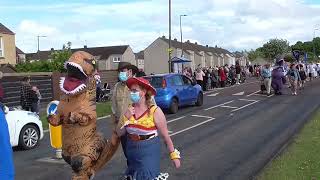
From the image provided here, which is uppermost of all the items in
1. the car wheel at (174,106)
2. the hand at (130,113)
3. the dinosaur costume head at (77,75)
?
the dinosaur costume head at (77,75)

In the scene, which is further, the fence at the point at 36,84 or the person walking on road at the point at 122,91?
the fence at the point at 36,84

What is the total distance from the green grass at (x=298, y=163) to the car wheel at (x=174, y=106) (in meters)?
8.71

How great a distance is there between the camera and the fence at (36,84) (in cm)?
2650

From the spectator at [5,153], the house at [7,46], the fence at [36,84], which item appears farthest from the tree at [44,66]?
the spectator at [5,153]

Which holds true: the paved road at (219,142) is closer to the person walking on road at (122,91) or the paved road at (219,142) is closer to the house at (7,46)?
the person walking on road at (122,91)

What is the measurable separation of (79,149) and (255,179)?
341 centimetres

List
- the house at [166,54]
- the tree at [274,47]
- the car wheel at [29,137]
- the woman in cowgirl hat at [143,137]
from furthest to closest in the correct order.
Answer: the tree at [274,47]
the house at [166,54]
the car wheel at [29,137]
the woman in cowgirl hat at [143,137]

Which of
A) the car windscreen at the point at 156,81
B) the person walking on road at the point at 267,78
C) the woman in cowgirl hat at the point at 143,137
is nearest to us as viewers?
the woman in cowgirl hat at the point at 143,137

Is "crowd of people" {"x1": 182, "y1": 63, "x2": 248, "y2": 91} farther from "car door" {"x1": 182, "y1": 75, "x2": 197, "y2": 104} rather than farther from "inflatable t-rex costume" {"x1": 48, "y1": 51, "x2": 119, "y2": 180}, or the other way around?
"inflatable t-rex costume" {"x1": 48, "y1": 51, "x2": 119, "y2": 180}

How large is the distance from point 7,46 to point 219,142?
4145cm

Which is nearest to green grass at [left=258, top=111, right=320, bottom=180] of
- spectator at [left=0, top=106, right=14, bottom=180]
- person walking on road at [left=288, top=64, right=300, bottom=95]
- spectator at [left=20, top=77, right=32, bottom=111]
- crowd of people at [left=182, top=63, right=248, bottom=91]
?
spectator at [left=0, top=106, right=14, bottom=180]

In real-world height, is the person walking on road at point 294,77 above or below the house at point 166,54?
below

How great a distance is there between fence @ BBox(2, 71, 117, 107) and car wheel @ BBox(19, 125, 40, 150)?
12.1m

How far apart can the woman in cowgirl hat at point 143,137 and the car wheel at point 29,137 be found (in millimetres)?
7465
